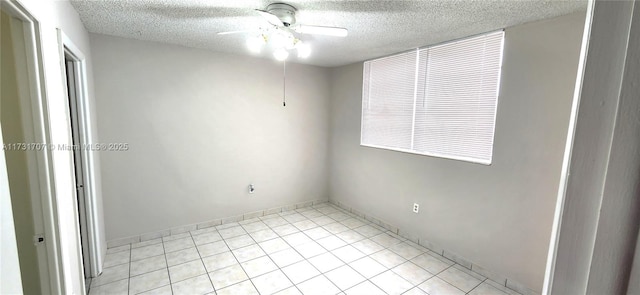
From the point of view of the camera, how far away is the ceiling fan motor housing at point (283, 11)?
6.27ft

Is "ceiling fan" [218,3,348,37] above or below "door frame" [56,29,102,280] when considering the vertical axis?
above

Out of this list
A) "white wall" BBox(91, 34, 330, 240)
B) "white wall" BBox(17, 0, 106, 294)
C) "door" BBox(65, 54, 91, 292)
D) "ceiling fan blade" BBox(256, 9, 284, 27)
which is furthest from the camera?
"white wall" BBox(91, 34, 330, 240)

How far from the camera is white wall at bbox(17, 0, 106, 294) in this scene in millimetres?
1402

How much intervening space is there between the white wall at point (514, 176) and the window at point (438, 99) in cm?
11

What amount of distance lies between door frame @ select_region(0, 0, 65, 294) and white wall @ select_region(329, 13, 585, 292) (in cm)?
316

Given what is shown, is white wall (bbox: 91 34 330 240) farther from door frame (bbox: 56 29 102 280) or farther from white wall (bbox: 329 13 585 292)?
white wall (bbox: 329 13 585 292)

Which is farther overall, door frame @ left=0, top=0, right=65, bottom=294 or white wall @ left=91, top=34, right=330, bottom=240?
white wall @ left=91, top=34, right=330, bottom=240

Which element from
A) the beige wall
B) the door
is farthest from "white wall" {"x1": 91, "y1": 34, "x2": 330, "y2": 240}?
the beige wall

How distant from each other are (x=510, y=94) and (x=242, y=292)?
295 centimetres

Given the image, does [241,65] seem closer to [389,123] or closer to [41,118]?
[389,123]

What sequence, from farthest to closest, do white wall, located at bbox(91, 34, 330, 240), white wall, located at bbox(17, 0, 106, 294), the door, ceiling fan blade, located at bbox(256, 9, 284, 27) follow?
white wall, located at bbox(91, 34, 330, 240) → the door → ceiling fan blade, located at bbox(256, 9, 284, 27) → white wall, located at bbox(17, 0, 106, 294)

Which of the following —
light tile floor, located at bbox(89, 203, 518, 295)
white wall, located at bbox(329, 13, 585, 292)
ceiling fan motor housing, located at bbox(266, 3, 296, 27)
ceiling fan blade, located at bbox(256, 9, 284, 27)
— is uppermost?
ceiling fan motor housing, located at bbox(266, 3, 296, 27)

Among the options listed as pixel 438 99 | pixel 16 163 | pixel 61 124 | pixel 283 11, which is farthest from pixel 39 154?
pixel 438 99

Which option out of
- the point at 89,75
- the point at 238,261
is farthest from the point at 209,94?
the point at 238,261
